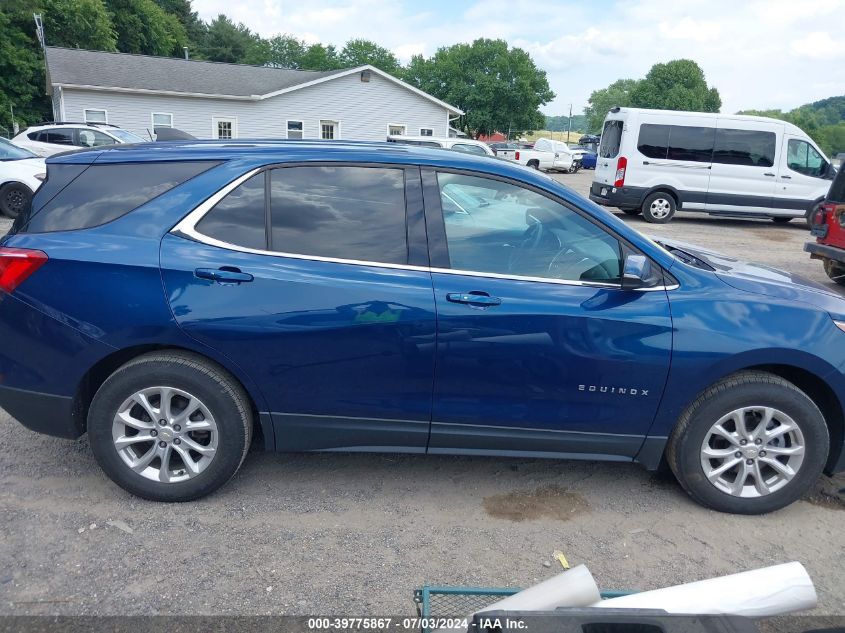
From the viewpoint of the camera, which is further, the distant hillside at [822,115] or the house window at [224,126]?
the distant hillside at [822,115]

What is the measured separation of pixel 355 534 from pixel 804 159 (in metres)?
16.4

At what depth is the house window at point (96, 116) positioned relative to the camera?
91.6ft

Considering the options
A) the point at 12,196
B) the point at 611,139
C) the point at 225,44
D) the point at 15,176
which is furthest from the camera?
the point at 225,44

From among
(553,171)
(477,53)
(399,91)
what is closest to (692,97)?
(477,53)

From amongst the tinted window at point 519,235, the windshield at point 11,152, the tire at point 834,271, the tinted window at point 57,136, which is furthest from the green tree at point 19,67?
the tinted window at point 519,235

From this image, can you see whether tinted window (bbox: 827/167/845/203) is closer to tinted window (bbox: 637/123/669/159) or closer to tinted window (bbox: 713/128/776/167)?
tinted window (bbox: 637/123/669/159)

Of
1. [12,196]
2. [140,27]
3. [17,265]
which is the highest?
[140,27]

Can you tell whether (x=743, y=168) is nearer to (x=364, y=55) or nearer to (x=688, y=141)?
(x=688, y=141)

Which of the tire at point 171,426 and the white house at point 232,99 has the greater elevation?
the white house at point 232,99

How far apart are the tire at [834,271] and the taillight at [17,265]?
10.0m

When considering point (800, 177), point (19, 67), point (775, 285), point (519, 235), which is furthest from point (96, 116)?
point (775, 285)

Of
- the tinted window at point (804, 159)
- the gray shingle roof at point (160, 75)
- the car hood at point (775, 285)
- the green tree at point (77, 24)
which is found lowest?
the car hood at point (775, 285)

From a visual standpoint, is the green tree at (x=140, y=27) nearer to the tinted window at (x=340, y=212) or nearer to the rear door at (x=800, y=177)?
the rear door at (x=800, y=177)

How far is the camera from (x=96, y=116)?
28.0m
